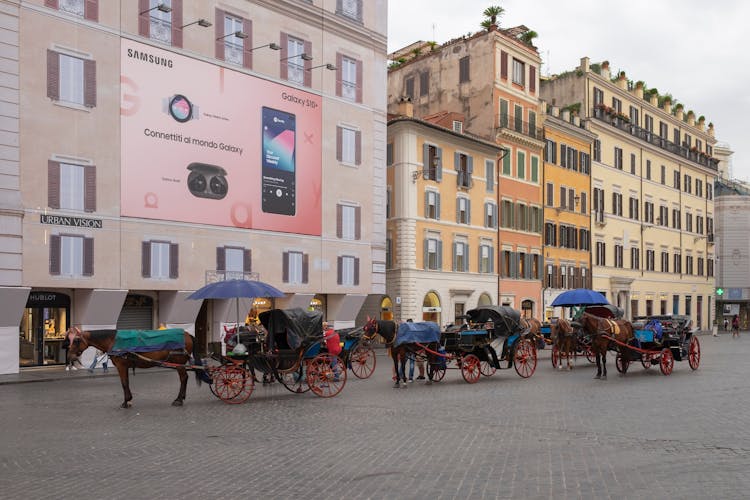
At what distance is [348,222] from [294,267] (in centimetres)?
389

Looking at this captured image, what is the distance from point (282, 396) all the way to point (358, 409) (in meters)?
3.06

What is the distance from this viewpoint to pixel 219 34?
3316 cm

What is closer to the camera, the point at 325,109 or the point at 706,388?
the point at 706,388

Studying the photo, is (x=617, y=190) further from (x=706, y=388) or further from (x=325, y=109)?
(x=706, y=388)

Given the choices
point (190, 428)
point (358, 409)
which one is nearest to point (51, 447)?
point (190, 428)

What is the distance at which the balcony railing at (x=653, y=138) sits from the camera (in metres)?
63.3

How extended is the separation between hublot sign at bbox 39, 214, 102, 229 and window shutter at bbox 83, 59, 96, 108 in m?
3.84

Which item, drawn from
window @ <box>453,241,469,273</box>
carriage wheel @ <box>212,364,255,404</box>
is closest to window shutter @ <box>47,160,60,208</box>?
carriage wheel @ <box>212,364,255,404</box>

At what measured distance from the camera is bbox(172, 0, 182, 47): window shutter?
31445 millimetres

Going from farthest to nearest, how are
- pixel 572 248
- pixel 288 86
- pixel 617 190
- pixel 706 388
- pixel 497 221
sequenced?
pixel 617 190
pixel 572 248
pixel 497 221
pixel 288 86
pixel 706 388

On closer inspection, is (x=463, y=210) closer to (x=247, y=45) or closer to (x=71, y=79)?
(x=247, y=45)

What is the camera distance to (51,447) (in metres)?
11.7

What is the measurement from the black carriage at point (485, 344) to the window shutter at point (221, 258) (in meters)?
12.6

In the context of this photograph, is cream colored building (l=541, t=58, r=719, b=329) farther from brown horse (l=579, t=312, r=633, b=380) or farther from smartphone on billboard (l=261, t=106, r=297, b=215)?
brown horse (l=579, t=312, r=633, b=380)
